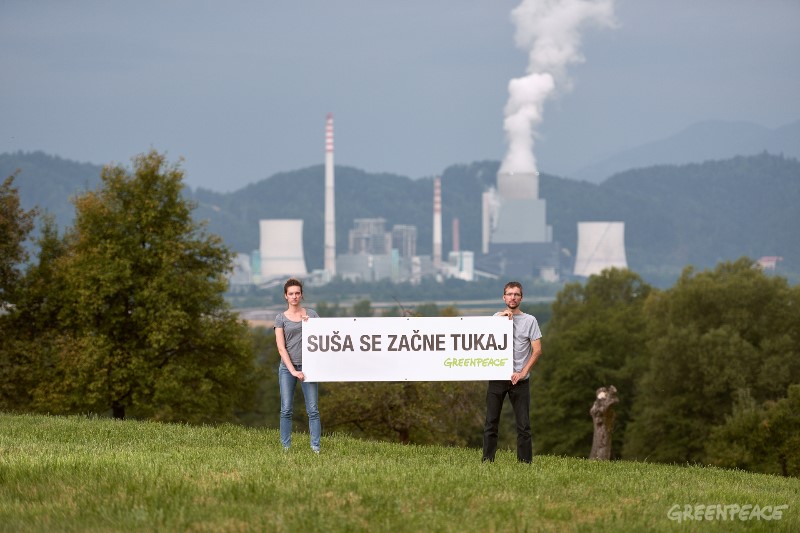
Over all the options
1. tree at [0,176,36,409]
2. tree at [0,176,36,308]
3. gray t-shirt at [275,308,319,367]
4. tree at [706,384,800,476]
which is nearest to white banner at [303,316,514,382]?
gray t-shirt at [275,308,319,367]

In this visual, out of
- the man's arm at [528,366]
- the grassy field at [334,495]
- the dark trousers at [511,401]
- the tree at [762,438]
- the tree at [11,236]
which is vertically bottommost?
the tree at [762,438]

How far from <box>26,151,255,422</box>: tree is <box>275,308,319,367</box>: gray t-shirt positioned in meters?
26.1

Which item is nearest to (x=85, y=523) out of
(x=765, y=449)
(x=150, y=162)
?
(x=150, y=162)

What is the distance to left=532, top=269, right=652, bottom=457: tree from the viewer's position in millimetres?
66688

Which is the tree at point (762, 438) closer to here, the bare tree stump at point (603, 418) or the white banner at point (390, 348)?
the bare tree stump at point (603, 418)

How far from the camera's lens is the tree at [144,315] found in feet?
135

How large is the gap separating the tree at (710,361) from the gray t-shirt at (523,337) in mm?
42061

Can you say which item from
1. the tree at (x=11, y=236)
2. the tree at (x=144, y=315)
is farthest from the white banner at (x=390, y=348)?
the tree at (x=11, y=236)

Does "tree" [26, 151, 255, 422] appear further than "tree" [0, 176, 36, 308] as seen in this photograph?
No

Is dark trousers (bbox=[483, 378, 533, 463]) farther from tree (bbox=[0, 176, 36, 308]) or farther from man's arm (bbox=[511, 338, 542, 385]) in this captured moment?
tree (bbox=[0, 176, 36, 308])

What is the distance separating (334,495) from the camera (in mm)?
10992

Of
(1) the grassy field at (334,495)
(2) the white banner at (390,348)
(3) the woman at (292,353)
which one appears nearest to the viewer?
(1) the grassy field at (334,495)

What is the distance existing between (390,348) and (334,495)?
16.3ft

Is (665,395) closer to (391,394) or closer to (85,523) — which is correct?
(391,394)
